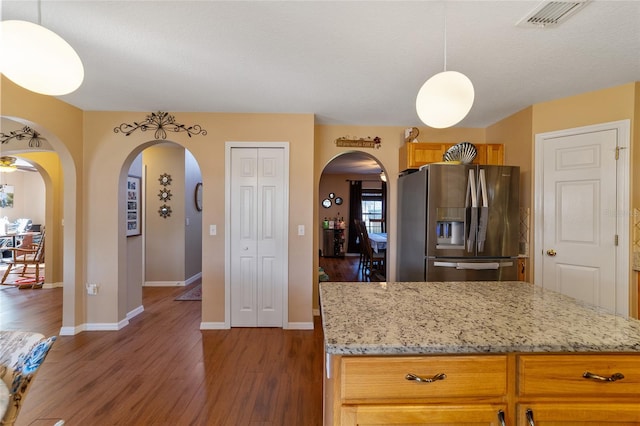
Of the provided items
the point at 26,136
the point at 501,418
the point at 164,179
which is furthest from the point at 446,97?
the point at 164,179

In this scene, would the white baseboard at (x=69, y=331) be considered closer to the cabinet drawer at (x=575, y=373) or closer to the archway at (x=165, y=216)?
the archway at (x=165, y=216)

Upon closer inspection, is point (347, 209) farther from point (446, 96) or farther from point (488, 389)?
point (488, 389)

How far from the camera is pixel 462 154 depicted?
9.37 ft

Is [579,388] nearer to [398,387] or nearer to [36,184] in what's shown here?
[398,387]

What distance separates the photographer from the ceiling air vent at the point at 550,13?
4.82ft

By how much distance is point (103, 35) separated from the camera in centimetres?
178

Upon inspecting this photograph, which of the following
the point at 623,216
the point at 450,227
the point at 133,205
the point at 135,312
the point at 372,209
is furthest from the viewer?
the point at 372,209

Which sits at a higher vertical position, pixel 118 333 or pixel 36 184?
pixel 36 184

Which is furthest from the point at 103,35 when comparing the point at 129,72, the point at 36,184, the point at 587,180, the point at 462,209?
the point at 36,184

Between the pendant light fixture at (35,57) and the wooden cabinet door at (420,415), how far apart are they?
1730 millimetres

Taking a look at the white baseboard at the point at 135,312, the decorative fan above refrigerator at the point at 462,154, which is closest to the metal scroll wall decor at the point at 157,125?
the white baseboard at the point at 135,312

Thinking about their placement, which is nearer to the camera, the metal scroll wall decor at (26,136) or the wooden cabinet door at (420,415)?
the wooden cabinet door at (420,415)

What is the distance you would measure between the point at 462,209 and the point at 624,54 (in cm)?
151

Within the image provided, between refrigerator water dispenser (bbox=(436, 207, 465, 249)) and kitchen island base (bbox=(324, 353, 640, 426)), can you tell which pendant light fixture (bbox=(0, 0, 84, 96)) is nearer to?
kitchen island base (bbox=(324, 353, 640, 426))
